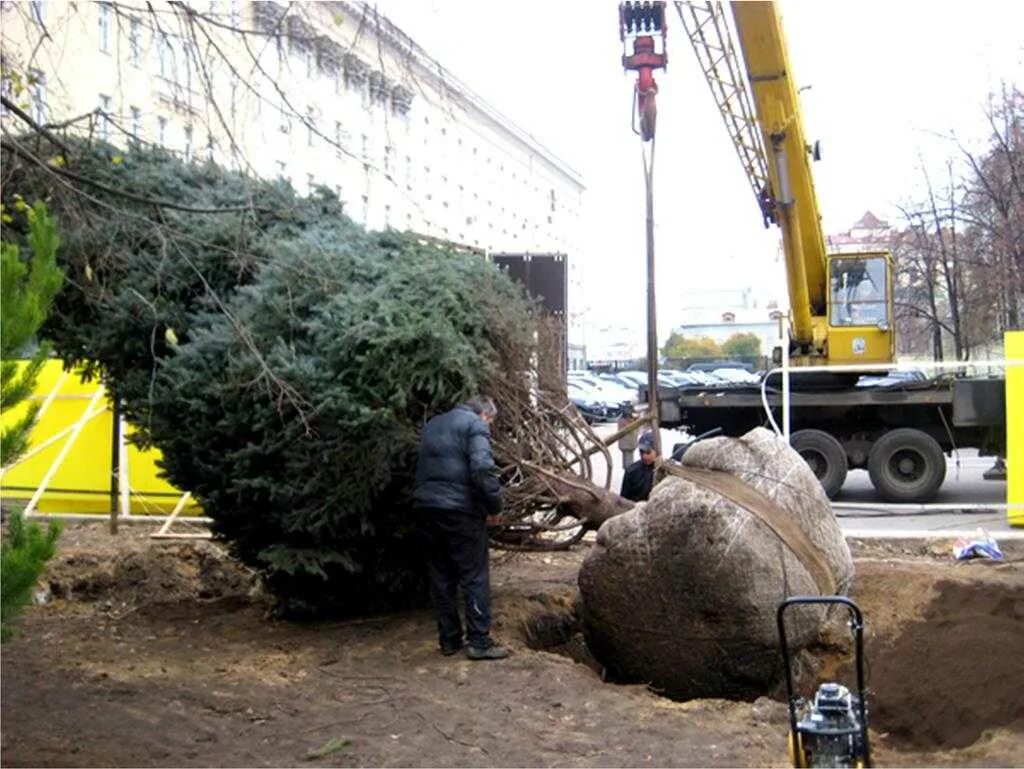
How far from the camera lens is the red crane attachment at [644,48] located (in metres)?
11.1

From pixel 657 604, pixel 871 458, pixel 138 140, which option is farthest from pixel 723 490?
pixel 871 458

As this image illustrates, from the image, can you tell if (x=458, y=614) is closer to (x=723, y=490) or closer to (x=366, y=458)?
(x=366, y=458)

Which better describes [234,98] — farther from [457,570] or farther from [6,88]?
[457,570]

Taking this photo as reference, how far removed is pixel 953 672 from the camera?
7.52 meters

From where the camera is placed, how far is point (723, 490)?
24.3 ft

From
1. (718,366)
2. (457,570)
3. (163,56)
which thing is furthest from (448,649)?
(718,366)

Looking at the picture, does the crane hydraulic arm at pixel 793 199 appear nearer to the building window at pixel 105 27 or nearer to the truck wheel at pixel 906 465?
the truck wheel at pixel 906 465

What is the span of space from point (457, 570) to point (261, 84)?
3.21 meters

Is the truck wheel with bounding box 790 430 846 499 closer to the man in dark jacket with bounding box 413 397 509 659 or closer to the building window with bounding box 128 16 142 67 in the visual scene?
the man in dark jacket with bounding box 413 397 509 659

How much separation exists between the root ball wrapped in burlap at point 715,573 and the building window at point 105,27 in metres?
4.43

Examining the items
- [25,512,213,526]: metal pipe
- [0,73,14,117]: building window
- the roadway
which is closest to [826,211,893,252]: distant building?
the roadway

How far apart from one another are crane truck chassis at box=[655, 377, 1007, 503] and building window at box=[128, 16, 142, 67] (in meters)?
10.8

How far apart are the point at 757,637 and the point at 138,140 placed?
187 inches

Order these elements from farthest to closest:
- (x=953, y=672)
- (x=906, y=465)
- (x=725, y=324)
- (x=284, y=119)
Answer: (x=725, y=324) → (x=906, y=465) → (x=953, y=672) → (x=284, y=119)
